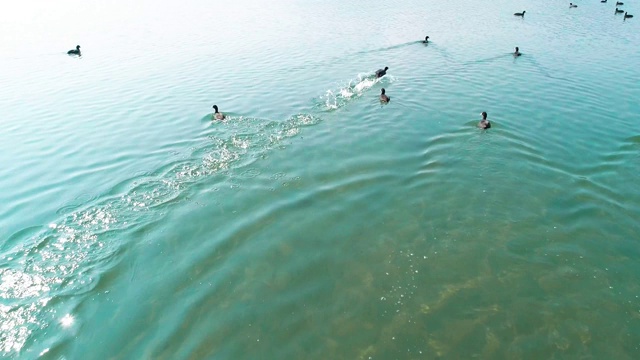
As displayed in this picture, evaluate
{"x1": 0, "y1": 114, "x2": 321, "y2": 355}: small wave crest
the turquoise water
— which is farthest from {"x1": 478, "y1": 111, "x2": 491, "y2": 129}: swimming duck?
{"x1": 0, "y1": 114, "x2": 321, "y2": 355}: small wave crest

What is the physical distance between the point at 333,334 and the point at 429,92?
20451mm

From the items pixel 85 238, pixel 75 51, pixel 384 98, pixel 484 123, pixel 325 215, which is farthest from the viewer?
pixel 75 51

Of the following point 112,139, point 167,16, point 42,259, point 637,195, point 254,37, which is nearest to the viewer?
point 42,259

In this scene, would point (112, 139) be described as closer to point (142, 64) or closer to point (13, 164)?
point (13, 164)

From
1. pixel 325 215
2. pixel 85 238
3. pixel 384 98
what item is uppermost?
pixel 384 98

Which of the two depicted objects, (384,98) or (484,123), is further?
(384,98)

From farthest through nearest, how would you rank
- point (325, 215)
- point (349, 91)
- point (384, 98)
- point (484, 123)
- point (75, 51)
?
point (75, 51) → point (349, 91) → point (384, 98) → point (484, 123) → point (325, 215)

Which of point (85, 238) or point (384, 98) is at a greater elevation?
point (384, 98)

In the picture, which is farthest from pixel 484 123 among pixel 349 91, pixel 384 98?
pixel 349 91

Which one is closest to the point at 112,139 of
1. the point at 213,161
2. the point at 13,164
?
the point at 13,164

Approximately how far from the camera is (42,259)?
1265cm

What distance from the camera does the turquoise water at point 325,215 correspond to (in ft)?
33.9

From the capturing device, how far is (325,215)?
14.6 m

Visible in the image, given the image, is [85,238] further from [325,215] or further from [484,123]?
[484,123]
